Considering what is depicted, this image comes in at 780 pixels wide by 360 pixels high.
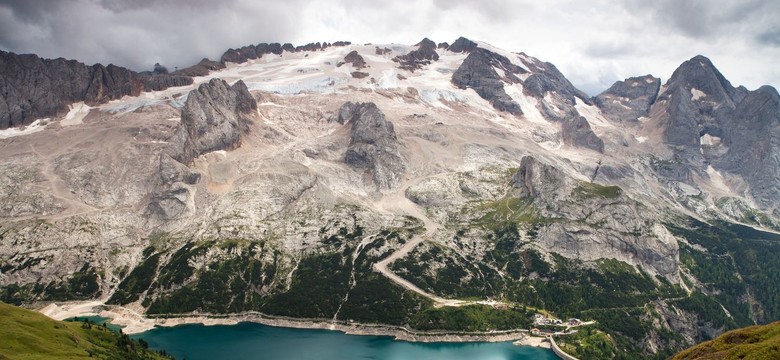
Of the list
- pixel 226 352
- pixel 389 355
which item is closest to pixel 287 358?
pixel 226 352

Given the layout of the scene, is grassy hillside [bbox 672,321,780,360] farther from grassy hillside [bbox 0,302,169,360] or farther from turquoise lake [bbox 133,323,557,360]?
grassy hillside [bbox 0,302,169,360]

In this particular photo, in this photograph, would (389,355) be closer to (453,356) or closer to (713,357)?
(453,356)

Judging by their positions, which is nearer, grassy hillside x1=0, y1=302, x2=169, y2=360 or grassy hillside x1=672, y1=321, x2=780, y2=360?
grassy hillside x1=672, y1=321, x2=780, y2=360

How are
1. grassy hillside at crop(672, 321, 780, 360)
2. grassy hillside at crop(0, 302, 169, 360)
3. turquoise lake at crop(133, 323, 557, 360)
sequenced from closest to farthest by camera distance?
grassy hillside at crop(672, 321, 780, 360) → grassy hillside at crop(0, 302, 169, 360) → turquoise lake at crop(133, 323, 557, 360)

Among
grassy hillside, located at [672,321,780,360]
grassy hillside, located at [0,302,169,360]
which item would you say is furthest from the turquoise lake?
grassy hillside, located at [672,321,780,360]

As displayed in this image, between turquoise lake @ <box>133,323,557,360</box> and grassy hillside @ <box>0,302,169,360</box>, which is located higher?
grassy hillside @ <box>0,302,169,360</box>

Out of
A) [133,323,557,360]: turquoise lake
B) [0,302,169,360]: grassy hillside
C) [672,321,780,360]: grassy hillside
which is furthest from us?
[133,323,557,360]: turquoise lake

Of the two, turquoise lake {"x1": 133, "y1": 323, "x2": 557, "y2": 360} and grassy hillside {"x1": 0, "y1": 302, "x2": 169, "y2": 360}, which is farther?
turquoise lake {"x1": 133, "y1": 323, "x2": 557, "y2": 360}

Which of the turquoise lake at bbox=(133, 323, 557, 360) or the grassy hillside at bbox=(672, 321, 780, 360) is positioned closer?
the grassy hillside at bbox=(672, 321, 780, 360)
